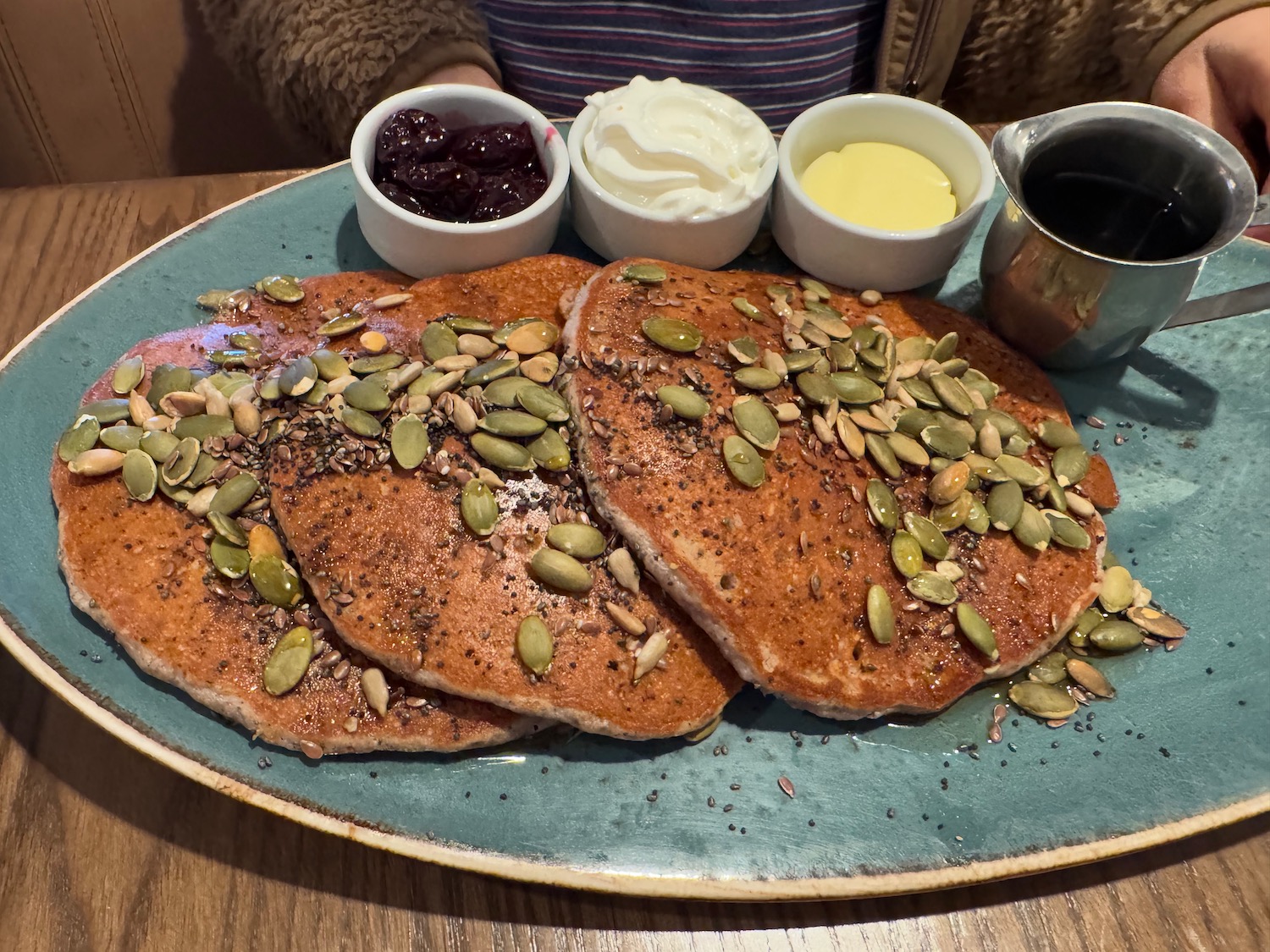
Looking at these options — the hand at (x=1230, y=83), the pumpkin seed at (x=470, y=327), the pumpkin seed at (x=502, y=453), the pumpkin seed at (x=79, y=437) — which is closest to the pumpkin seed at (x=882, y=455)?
the pumpkin seed at (x=502, y=453)

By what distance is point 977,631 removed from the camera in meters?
1.77

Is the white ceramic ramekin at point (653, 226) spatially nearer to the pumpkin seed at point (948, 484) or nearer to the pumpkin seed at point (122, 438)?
the pumpkin seed at point (948, 484)

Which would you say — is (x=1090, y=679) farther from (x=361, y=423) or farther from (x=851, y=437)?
(x=361, y=423)

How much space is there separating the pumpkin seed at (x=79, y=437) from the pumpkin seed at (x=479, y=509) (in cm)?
80

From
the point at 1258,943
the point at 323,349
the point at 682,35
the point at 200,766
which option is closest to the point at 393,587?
the point at 200,766

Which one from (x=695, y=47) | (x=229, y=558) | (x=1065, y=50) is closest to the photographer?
(x=229, y=558)

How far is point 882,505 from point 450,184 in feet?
4.35

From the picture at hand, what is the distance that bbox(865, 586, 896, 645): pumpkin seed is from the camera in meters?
1.72

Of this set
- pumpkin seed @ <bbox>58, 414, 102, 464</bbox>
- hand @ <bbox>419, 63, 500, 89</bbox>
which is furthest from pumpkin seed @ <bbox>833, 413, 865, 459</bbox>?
hand @ <bbox>419, 63, 500, 89</bbox>

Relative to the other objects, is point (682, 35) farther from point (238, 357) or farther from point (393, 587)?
point (393, 587)

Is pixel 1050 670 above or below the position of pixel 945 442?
below

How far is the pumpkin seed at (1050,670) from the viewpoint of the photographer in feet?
6.18

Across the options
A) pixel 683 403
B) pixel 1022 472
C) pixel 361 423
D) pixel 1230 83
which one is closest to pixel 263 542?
pixel 361 423

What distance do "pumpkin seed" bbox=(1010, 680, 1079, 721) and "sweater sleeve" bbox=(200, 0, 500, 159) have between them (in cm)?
247
